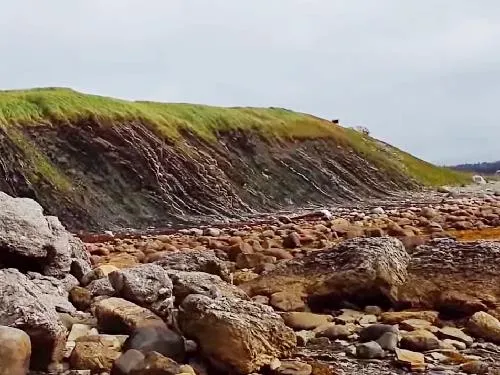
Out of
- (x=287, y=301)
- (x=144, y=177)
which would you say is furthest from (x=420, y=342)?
(x=144, y=177)

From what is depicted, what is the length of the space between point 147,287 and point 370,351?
2.26 meters

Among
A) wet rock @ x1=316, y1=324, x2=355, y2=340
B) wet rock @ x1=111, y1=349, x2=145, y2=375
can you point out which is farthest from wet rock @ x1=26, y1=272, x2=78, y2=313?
wet rock @ x1=316, y1=324, x2=355, y2=340

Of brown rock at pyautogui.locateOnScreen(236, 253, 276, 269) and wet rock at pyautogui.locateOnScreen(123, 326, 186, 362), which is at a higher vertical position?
brown rock at pyautogui.locateOnScreen(236, 253, 276, 269)

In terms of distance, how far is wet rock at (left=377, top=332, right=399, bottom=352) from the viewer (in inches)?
247

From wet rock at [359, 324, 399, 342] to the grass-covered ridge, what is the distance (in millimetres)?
24121

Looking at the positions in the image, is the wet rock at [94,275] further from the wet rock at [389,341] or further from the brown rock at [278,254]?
the wet rock at [389,341]

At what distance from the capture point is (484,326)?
676cm

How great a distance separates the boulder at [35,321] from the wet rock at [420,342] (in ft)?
10.2

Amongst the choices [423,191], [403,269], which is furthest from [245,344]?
[423,191]

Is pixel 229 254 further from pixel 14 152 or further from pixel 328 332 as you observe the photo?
pixel 14 152

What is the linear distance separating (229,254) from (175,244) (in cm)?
378

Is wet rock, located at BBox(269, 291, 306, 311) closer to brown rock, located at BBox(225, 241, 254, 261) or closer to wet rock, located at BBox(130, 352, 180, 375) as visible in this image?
wet rock, located at BBox(130, 352, 180, 375)

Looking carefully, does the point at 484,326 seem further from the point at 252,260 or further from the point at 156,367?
the point at 252,260

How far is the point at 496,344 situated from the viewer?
657 cm
